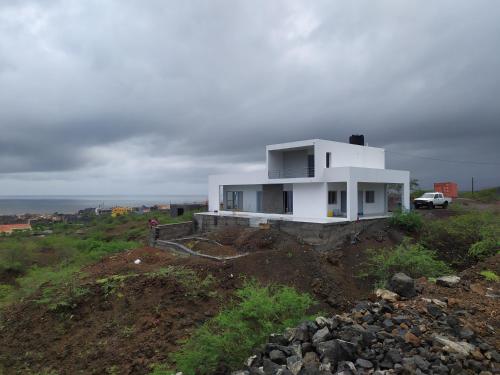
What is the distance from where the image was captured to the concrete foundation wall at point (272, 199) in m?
25.2

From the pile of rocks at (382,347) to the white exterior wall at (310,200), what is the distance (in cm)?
1578

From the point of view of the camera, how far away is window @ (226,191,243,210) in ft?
90.0

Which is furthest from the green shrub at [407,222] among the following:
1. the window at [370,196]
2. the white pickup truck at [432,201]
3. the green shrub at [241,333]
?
the green shrub at [241,333]

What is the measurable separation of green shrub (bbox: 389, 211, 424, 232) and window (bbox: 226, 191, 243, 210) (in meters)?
11.6

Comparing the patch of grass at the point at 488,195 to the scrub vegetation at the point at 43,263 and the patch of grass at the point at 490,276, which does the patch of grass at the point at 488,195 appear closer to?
the patch of grass at the point at 490,276

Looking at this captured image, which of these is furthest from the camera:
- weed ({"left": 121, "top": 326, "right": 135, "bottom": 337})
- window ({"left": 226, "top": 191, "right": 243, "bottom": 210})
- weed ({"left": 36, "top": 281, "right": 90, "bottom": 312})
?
window ({"left": 226, "top": 191, "right": 243, "bottom": 210})

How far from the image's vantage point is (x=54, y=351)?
8.57m

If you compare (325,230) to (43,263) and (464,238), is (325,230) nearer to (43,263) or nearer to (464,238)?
(464,238)

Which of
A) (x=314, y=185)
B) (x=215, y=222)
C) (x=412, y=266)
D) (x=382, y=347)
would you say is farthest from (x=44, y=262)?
(x=382, y=347)

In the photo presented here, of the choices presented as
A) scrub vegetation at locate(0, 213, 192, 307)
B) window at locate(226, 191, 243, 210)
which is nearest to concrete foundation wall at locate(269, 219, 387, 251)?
window at locate(226, 191, 243, 210)

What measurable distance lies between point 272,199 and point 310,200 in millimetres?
4101

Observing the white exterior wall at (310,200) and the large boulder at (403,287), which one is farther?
the white exterior wall at (310,200)

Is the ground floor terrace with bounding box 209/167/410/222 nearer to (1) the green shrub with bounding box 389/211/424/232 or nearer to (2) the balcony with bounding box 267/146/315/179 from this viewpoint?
(2) the balcony with bounding box 267/146/315/179

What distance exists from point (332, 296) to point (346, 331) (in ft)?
24.9
